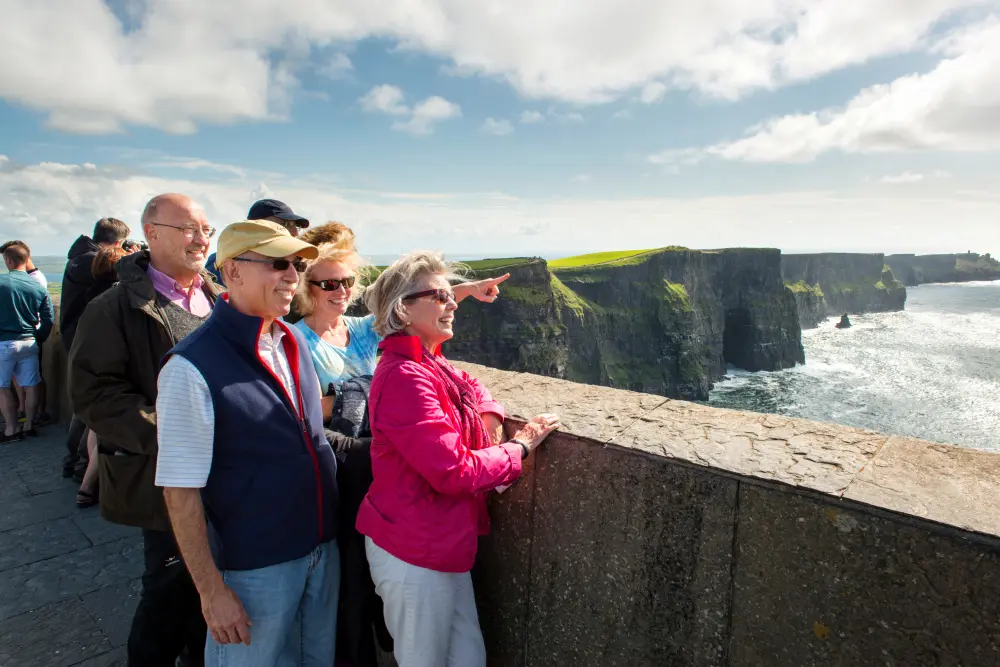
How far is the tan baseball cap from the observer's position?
2189mm

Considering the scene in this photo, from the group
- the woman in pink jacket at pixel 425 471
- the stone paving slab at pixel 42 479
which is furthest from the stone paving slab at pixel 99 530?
the woman in pink jacket at pixel 425 471

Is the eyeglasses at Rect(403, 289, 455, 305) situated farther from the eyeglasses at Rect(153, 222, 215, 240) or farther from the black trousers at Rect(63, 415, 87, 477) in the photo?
the black trousers at Rect(63, 415, 87, 477)

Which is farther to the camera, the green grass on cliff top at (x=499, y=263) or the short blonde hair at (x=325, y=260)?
the green grass on cliff top at (x=499, y=263)

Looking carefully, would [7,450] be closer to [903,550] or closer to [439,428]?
[439,428]

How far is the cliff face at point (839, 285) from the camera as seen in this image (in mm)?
138250

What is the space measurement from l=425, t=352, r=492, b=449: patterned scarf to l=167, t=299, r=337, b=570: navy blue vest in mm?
617

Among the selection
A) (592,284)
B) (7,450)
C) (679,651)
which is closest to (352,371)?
(679,651)

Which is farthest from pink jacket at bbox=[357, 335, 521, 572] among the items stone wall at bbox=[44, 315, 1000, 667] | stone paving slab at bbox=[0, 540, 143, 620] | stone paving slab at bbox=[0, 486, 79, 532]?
stone paving slab at bbox=[0, 486, 79, 532]

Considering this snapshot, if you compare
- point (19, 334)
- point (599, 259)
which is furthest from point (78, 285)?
point (599, 259)

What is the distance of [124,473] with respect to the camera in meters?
2.95

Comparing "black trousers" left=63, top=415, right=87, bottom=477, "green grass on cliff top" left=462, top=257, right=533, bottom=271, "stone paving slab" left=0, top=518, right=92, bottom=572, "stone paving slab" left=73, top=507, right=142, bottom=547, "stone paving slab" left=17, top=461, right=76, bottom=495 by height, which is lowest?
"stone paving slab" left=17, top=461, right=76, bottom=495

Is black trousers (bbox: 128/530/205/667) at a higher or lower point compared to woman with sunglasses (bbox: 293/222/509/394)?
Answer: lower

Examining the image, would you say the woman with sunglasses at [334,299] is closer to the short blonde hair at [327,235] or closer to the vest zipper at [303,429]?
the short blonde hair at [327,235]

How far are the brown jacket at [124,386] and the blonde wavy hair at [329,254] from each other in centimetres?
73
